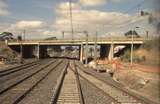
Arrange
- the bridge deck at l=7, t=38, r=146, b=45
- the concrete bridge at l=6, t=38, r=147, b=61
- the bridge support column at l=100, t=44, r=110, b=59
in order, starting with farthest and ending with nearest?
the bridge support column at l=100, t=44, r=110, b=59, the concrete bridge at l=6, t=38, r=147, b=61, the bridge deck at l=7, t=38, r=146, b=45

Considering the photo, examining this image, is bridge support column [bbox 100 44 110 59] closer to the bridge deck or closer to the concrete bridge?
the concrete bridge

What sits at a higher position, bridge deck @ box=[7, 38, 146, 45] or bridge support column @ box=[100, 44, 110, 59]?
bridge deck @ box=[7, 38, 146, 45]

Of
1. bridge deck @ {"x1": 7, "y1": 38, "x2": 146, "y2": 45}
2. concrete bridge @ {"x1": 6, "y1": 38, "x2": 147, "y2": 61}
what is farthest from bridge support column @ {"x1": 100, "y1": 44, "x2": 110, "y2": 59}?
bridge deck @ {"x1": 7, "y1": 38, "x2": 146, "y2": 45}

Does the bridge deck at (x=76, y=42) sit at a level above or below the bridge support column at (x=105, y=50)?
above

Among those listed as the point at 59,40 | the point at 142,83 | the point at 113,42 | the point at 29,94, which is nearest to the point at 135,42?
the point at 113,42

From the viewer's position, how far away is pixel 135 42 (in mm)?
101562

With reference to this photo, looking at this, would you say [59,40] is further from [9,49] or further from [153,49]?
[153,49]

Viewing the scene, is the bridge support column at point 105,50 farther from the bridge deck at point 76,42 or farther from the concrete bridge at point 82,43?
the bridge deck at point 76,42

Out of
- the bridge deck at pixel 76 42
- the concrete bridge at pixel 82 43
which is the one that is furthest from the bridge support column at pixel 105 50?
the bridge deck at pixel 76 42

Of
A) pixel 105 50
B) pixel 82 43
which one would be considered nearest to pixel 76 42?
pixel 82 43

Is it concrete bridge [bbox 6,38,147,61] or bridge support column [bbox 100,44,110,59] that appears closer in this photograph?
concrete bridge [bbox 6,38,147,61]

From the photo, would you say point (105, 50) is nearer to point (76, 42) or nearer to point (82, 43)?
point (76, 42)

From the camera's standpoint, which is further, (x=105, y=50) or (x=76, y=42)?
(x=105, y=50)

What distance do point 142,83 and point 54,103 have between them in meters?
13.6
